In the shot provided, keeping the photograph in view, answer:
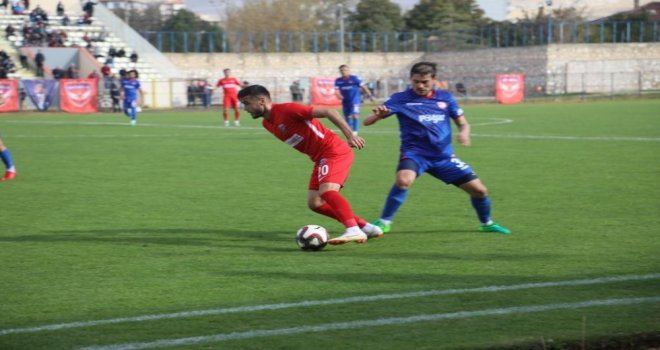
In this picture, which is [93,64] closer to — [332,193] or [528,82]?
[528,82]

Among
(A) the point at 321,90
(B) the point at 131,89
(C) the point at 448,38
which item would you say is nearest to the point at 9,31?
(A) the point at 321,90

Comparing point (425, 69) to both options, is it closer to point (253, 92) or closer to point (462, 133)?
point (462, 133)

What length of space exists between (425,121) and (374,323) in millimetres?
3789

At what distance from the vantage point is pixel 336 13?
9650cm

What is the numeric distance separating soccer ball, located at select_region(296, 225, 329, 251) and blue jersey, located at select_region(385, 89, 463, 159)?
1.34m

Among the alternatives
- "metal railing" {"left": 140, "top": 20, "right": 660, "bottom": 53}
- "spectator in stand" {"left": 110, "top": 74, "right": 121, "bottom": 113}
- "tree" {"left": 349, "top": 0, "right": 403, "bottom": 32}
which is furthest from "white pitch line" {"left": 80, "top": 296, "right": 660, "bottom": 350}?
"tree" {"left": 349, "top": 0, "right": 403, "bottom": 32}

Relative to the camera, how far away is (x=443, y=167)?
30.8ft

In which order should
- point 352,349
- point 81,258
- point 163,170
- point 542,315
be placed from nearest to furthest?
1. point 352,349
2. point 542,315
3. point 81,258
4. point 163,170

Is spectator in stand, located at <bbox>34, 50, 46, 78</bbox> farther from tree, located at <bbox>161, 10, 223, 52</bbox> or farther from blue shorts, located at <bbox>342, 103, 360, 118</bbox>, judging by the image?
blue shorts, located at <bbox>342, 103, 360, 118</bbox>

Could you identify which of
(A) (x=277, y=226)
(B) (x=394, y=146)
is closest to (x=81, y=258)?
(A) (x=277, y=226)

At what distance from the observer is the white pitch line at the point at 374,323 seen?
549 cm

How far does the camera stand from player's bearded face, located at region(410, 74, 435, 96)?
9250 mm

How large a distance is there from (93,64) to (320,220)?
142 feet

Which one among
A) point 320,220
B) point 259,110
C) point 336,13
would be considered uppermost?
point 336,13
